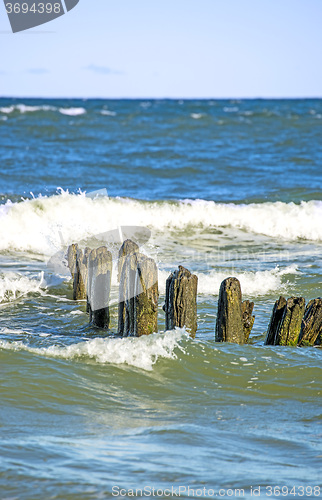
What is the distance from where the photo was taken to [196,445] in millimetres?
3727

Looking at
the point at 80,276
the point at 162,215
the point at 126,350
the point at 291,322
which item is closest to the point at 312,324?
the point at 291,322

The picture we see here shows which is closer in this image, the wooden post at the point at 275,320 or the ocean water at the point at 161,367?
the ocean water at the point at 161,367

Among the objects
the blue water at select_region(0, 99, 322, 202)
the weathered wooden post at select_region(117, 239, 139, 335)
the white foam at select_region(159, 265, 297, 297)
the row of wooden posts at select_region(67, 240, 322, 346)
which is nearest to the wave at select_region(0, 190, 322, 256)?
the blue water at select_region(0, 99, 322, 202)

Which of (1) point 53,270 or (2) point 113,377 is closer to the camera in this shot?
(2) point 113,377

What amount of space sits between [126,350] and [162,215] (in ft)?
29.1

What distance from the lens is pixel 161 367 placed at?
5.11 m

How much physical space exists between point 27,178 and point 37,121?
636 inches

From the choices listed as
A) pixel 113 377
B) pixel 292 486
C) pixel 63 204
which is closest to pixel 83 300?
pixel 113 377

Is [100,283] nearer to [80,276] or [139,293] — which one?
[139,293]

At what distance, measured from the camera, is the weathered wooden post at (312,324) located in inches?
214

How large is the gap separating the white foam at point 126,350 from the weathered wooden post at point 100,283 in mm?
767

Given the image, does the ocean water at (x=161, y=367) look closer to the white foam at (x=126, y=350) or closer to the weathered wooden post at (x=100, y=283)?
the white foam at (x=126, y=350)

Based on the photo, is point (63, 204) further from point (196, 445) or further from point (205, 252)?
point (196, 445)

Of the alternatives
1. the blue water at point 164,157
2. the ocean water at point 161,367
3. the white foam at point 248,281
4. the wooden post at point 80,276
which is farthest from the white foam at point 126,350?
the blue water at point 164,157
